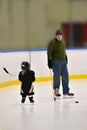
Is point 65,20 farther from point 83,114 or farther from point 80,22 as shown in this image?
point 83,114

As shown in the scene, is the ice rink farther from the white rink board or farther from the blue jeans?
the white rink board

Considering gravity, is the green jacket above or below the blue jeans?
above

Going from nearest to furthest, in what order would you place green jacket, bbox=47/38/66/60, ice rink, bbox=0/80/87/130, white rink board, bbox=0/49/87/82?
ice rink, bbox=0/80/87/130 < green jacket, bbox=47/38/66/60 < white rink board, bbox=0/49/87/82

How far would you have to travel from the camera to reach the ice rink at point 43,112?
486cm

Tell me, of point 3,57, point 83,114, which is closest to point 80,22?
point 3,57

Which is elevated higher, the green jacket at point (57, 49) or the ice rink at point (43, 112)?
the green jacket at point (57, 49)

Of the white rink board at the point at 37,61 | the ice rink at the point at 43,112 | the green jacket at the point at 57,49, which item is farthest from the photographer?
the white rink board at the point at 37,61

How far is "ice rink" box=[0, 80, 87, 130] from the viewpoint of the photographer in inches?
191

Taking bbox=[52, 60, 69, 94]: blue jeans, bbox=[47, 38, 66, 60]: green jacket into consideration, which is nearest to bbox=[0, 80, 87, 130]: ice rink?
bbox=[52, 60, 69, 94]: blue jeans

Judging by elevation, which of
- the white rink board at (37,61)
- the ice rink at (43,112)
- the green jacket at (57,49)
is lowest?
the ice rink at (43,112)

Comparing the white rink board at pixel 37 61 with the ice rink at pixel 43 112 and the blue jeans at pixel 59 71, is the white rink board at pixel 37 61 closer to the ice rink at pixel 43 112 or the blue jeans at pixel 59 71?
the ice rink at pixel 43 112

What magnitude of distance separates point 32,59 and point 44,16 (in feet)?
8.83

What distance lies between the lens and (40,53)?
9.52 metres

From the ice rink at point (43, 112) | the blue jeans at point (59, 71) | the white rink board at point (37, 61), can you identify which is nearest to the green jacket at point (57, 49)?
the blue jeans at point (59, 71)
